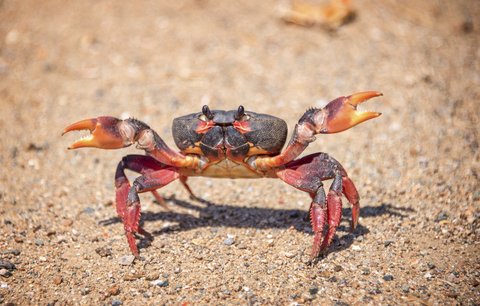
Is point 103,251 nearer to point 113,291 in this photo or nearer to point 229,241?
point 113,291

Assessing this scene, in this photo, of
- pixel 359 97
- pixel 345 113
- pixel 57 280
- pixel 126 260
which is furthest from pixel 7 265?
pixel 359 97

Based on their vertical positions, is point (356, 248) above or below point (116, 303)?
above

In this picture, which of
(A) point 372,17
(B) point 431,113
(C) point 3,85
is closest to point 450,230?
(B) point 431,113

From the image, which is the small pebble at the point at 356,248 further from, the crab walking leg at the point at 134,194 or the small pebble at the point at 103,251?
the small pebble at the point at 103,251

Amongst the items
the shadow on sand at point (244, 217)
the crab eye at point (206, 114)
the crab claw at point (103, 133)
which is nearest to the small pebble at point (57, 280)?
the shadow on sand at point (244, 217)

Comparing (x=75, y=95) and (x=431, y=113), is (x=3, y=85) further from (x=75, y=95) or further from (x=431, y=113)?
(x=431, y=113)

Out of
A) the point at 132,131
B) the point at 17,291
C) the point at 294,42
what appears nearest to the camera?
the point at 17,291
